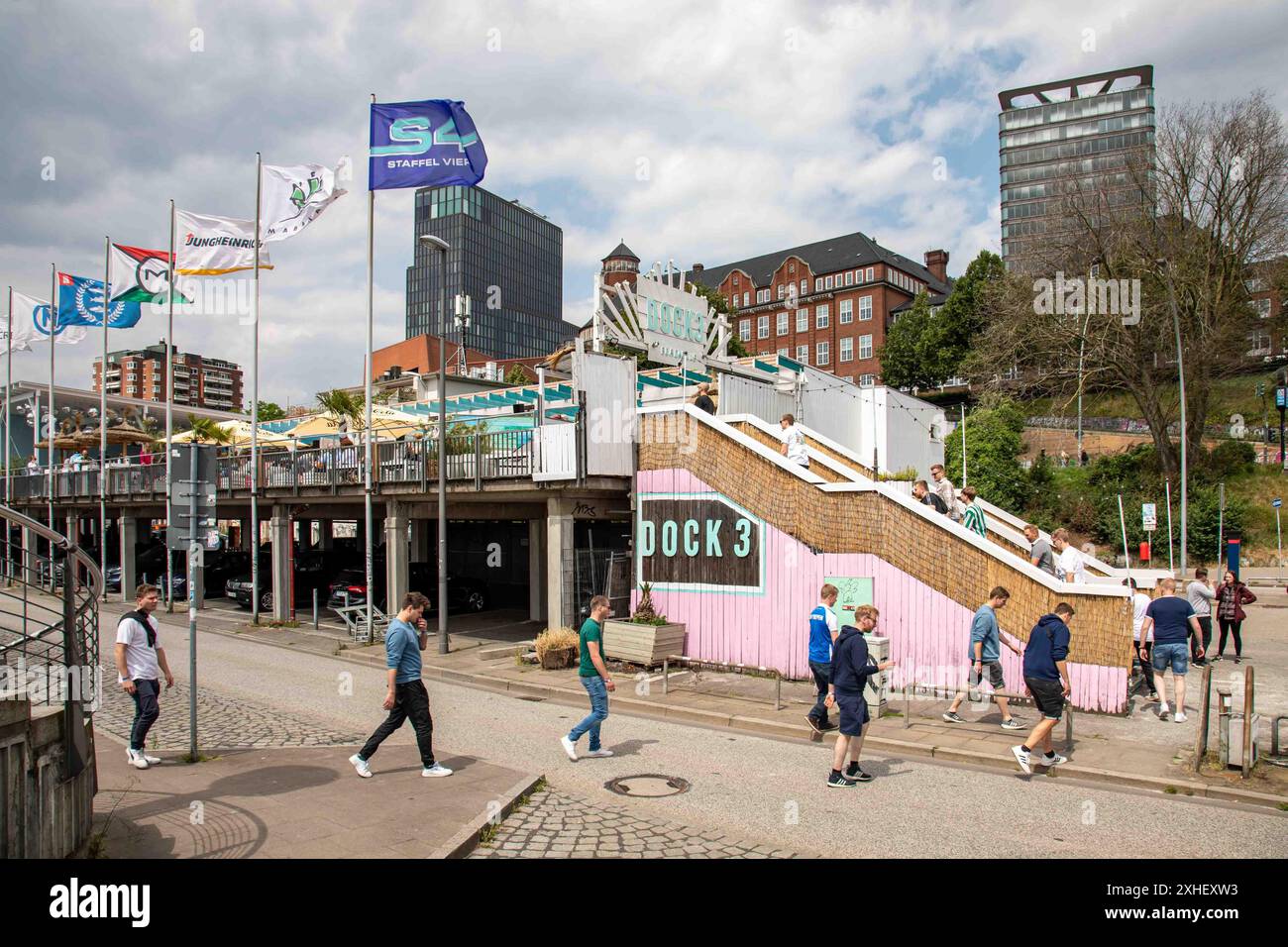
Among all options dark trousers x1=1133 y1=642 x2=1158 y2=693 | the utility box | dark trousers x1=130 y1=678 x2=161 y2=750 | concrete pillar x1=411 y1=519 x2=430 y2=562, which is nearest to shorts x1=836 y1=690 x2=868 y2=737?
the utility box

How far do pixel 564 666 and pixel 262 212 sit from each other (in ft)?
49.1

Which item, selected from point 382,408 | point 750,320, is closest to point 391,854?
point 382,408

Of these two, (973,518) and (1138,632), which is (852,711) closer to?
(1138,632)

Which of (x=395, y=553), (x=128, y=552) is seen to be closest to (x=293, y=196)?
(x=395, y=553)

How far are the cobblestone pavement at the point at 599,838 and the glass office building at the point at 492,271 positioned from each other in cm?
12141

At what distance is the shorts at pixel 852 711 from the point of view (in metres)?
8.49

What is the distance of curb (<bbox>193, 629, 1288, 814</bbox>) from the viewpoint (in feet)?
27.5

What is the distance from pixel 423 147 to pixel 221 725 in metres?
13.1

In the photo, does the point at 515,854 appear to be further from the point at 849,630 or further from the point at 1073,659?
the point at 1073,659

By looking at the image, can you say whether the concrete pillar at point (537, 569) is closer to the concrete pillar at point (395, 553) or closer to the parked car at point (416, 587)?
the parked car at point (416, 587)

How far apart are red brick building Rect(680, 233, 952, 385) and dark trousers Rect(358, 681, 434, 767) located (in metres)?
68.9

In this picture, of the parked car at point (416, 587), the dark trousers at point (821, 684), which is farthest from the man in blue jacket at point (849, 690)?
the parked car at point (416, 587)

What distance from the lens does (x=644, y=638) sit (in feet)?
52.0
